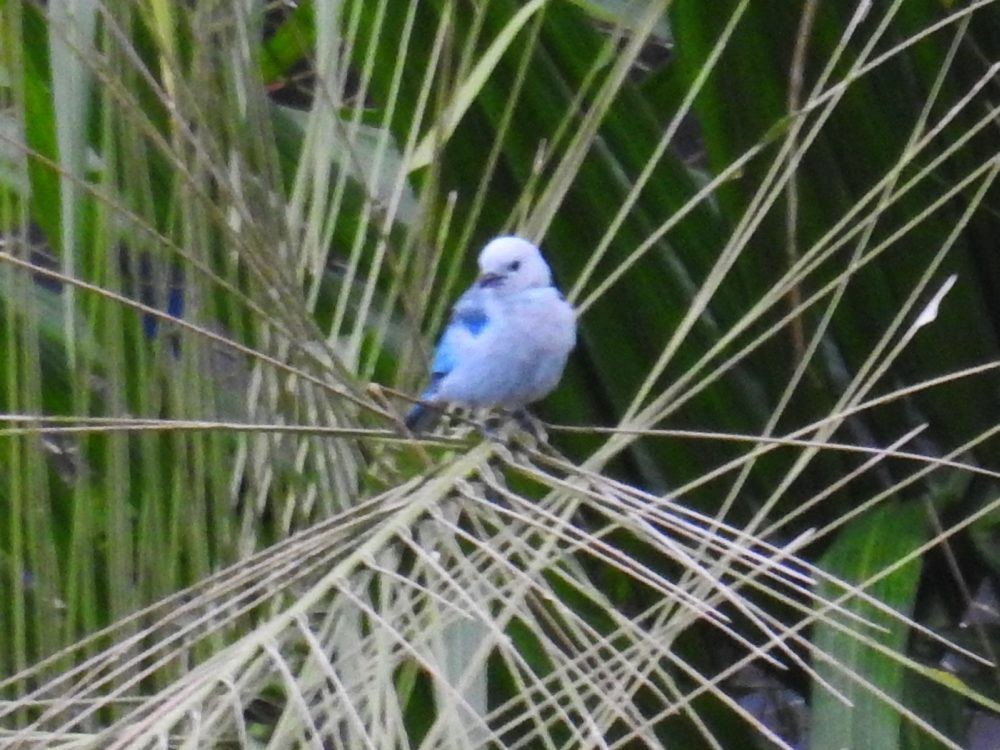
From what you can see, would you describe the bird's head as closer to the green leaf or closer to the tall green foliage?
the tall green foliage

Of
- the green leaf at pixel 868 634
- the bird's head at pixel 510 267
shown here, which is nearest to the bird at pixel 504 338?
the bird's head at pixel 510 267

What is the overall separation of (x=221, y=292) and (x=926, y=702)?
473mm

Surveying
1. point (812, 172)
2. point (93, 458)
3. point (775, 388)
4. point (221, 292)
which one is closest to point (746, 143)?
point (812, 172)

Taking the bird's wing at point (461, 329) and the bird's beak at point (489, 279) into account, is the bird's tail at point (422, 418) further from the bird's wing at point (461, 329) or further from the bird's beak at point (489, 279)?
the bird's beak at point (489, 279)

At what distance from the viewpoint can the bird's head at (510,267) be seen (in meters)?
0.96

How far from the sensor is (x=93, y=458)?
97 cm

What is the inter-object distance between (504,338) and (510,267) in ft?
0.25

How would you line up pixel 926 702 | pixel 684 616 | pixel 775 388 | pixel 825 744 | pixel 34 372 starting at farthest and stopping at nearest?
1. pixel 775 388
2. pixel 926 702
3. pixel 825 744
4. pixel 34 372
5. pixel 684 616

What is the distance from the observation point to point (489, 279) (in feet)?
3.33

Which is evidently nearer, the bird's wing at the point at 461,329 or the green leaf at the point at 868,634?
the green leaf at the point at 868,634

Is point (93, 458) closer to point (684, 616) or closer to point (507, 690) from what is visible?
point (507, 690)

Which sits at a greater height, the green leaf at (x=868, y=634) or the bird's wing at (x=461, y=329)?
the bird's wing at (x=461, y=329)

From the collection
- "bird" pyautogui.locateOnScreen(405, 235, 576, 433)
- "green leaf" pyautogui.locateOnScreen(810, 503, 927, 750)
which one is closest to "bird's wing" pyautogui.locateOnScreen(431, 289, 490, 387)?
"bird" pyautogui.locateOnScreen(405, 235, 576, 433)

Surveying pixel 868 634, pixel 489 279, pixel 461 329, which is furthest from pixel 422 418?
pixel 868 634
